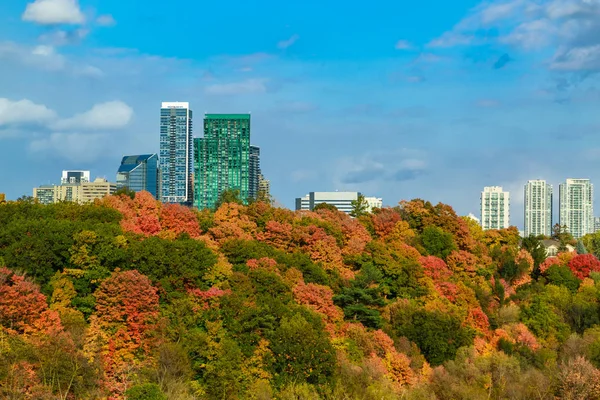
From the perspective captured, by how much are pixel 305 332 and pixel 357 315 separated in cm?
984

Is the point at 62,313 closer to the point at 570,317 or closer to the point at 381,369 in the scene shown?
the point at 381,369

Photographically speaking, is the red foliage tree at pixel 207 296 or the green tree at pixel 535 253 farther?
the green tree at pixel 535 253

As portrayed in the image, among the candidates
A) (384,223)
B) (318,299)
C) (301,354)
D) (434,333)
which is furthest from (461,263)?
(301,354)

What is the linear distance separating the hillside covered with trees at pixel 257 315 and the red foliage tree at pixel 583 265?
Answer: 216 inches

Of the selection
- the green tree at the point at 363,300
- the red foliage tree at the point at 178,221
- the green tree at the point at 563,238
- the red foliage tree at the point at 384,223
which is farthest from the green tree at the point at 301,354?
the green tree at the point at 563,238

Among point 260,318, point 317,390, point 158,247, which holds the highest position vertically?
point 158,247

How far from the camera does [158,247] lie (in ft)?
161

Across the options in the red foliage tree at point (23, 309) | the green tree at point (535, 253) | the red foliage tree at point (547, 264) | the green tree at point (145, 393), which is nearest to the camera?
the green tree at point (145, 393)

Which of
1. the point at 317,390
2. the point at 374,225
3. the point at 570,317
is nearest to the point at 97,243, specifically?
the point at 317,390

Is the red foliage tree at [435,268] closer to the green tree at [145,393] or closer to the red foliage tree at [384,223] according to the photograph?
the red foliage tree at [384,223]

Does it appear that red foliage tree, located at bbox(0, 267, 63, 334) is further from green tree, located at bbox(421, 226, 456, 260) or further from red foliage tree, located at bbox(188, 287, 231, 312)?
green tree, located at bbox(421, 226, 456, 260)

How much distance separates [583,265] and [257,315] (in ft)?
116

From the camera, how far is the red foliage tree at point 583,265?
71000 millimetres

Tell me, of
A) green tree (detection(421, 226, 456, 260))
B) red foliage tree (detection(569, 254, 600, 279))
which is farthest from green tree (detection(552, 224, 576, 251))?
green tree (detection(421, 226, 456, 260))
